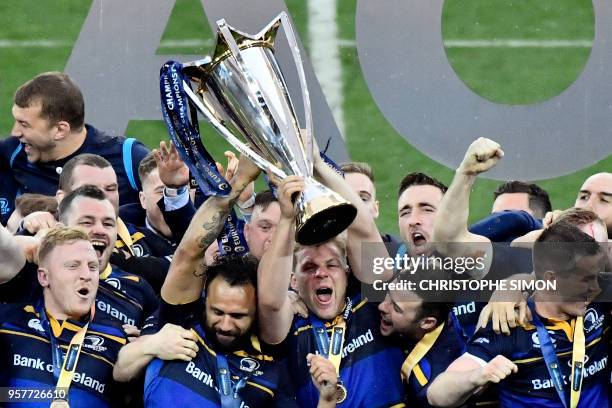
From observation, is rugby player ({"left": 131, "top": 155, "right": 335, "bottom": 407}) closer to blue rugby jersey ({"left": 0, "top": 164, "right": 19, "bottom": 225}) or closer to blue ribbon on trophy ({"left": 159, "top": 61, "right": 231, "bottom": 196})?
blue ribbon on trophy ({"left": 159, "top": 61, "right": 231, "bottom": 196})

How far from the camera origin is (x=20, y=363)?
5.54m

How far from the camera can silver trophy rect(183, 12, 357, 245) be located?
5152 mm

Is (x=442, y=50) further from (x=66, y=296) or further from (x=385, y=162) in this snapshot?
(x=66, y=296)

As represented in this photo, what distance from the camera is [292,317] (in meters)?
5.67

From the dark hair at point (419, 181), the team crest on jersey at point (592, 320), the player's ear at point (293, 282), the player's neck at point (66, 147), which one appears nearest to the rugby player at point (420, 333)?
the player's ear at point (293, 282)

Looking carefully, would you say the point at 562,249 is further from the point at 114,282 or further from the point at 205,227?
the point at 114,282

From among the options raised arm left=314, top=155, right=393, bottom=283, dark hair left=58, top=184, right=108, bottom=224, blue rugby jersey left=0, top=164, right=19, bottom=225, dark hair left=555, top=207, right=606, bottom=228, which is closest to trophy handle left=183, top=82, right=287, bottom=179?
raised arm left=314, top=155, right=393, bottom=283

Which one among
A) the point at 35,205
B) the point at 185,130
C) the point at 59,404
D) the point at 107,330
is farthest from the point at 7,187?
the point at 185,130

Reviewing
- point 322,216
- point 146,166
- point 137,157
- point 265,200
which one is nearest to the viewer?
point 322,216

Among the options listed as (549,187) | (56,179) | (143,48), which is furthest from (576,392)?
(143,48)

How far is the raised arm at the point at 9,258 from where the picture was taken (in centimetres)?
551

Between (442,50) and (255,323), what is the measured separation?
12.3ft

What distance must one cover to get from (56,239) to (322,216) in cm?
124

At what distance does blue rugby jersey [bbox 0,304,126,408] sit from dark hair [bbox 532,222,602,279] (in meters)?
1.62
